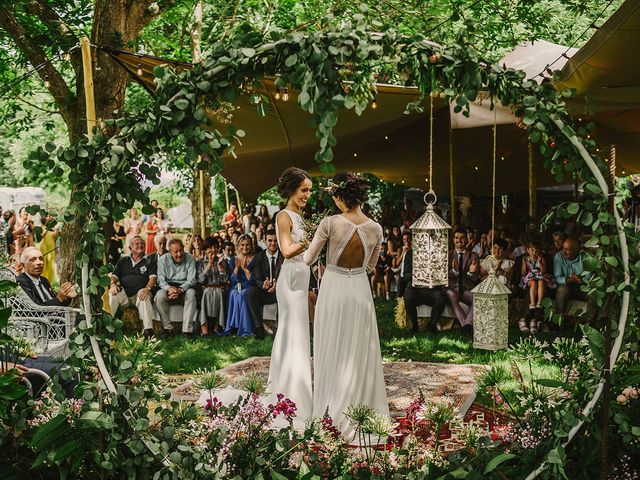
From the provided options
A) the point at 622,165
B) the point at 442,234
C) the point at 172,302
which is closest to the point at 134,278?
the point at 172,302

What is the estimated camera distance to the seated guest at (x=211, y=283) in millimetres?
10336

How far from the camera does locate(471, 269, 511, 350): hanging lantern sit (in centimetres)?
874

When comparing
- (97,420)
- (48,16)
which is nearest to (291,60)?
(97,420)

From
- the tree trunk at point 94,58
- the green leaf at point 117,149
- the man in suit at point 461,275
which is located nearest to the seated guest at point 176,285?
the tree trunk at point 94,58

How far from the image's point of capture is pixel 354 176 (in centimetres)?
563

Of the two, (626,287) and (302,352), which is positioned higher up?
(626,287)

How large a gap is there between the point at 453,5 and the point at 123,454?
317 inches

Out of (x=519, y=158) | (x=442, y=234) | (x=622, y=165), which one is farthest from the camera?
(x=519, y=158)

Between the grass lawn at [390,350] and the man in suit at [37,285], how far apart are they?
1.44 m

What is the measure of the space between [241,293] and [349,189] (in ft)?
15.8

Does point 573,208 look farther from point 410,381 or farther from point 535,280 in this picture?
point 535,280

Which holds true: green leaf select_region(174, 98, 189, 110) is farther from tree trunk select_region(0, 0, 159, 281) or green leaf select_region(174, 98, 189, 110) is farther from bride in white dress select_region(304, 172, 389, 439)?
tree trunk select_region(0, 0, 159, 281)

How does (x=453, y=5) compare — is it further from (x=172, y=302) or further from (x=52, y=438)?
(x=52, y=438)

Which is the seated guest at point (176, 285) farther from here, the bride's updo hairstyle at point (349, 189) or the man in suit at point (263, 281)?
the bride's updo hairstyle at point (349, 189)
